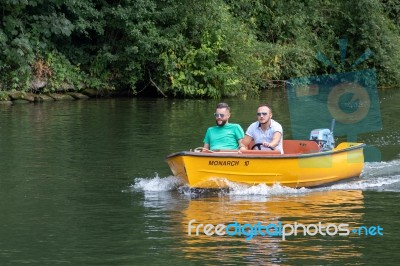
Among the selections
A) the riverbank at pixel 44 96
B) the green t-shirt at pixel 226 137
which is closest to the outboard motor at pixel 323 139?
the green t-shirt at pixel 226 137

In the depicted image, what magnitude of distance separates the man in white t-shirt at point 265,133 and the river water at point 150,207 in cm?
81

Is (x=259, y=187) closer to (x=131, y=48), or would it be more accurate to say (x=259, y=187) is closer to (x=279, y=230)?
(x=279, y=230)

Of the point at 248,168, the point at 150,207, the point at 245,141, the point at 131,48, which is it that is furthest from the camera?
the point at 131,48

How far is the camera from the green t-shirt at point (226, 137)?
1521 cm

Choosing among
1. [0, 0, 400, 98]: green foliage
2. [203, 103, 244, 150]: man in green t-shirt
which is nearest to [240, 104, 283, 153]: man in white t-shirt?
[203, 103, 244, 150]: man in green t-shirt

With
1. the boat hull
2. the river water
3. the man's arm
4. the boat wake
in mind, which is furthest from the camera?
the man's arm

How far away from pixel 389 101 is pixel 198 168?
56.6 ft

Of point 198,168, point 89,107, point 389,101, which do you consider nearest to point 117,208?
point 198,168

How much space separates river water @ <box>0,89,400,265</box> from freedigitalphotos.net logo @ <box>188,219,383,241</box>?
0.21 ft

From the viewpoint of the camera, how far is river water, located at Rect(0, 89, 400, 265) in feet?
35.5

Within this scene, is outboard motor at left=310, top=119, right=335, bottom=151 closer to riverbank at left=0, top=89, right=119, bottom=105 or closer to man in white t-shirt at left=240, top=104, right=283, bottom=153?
man in white t-shirt at left=240, top=104, right=283, bottom=153

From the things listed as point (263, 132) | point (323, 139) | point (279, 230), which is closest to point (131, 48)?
point (323, 139)

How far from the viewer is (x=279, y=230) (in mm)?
12000

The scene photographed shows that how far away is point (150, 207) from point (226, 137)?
89.8 inches
